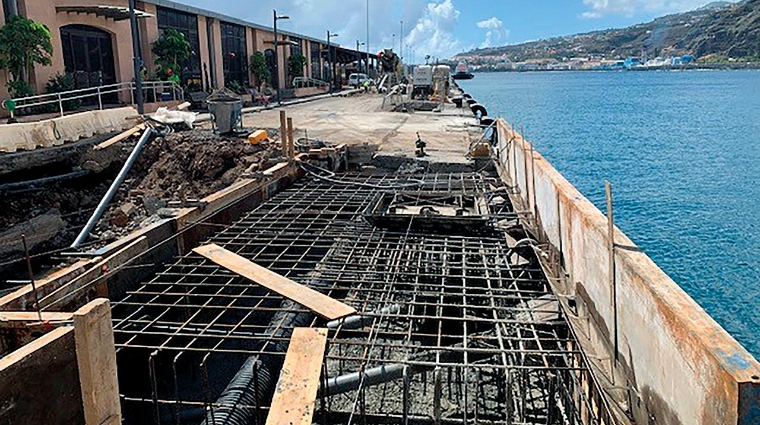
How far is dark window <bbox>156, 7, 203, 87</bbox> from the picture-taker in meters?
34.9

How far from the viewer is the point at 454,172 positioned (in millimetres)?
17250

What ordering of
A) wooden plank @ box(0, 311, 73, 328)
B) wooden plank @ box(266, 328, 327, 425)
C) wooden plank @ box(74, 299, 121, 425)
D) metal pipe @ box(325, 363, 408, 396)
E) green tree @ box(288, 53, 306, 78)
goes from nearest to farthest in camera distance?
wooden plank @ box(74, 299, 121, 425) < wooden plank @ box(266, 328, 327, 425) < wooden plank @ box(0, 311, 73, 328) < metal pipe @ box(325, 363, 408, 396) < green tree @ box(288, 53, 306, 78)

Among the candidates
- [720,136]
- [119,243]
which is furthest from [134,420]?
[720,136]

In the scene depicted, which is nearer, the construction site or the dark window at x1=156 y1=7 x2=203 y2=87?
the construction site

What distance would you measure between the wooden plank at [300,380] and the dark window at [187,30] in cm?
3196

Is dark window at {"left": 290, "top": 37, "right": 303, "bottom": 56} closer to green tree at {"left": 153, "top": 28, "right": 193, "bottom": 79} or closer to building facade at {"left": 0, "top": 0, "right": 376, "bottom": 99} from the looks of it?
building facade at {"left": 0, "top": 0, "right": 376, "bottom": 99}

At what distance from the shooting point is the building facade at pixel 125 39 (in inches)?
1008

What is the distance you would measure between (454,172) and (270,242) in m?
8.02

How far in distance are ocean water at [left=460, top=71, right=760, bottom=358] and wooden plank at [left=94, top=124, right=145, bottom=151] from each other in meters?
17.4

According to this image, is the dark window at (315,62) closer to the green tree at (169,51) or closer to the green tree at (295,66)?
the green tree at (295,66)

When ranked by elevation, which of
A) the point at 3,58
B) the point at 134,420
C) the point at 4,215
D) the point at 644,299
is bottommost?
the point at 134,420

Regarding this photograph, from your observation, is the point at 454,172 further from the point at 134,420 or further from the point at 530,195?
the point at 134,420

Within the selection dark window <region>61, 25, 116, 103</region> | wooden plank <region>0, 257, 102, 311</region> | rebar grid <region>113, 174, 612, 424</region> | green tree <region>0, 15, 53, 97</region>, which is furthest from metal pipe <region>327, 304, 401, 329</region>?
dark window <region>61, 25, 116, 103</region>

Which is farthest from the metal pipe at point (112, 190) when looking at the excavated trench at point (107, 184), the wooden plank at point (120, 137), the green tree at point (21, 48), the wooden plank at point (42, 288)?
the green tree at point (21, 48)
